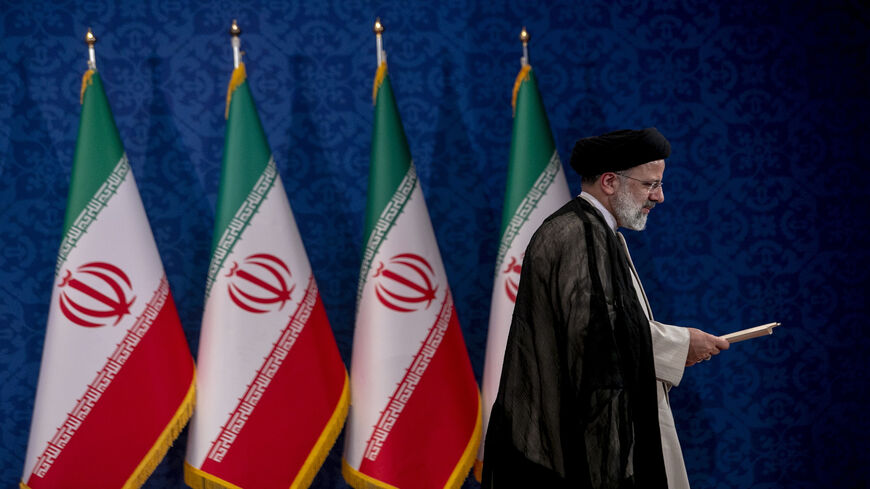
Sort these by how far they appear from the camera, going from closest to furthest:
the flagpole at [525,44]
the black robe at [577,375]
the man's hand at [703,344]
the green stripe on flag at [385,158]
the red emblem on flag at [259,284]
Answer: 1. the black robe at [577,375]
2. the man's hand at [703,344]
3. the red emblem on flag at [259,284]
4. the green stripe on flag at [385,158]
5. the flagpole at [525,44]

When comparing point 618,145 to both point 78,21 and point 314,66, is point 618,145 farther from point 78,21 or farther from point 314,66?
point 78,21

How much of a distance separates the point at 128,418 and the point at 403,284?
0.94 meters

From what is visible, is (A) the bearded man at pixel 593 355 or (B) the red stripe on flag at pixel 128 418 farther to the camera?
(B) the red stripe on flag at pixel 128 418

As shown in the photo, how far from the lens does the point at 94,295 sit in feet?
7.88

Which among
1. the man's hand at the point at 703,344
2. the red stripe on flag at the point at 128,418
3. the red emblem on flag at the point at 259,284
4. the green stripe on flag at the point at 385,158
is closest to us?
the man's hand at the point at 703,344

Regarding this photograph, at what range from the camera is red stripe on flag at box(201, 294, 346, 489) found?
246cm

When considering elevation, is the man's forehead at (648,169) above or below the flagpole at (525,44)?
below

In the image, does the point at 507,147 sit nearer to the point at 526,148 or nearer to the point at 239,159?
the point at 526,148

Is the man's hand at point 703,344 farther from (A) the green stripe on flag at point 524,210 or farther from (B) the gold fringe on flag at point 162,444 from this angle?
(B) the gold fringe on flag at point 162,444

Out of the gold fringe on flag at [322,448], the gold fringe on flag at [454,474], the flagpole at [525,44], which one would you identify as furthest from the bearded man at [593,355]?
the flagpole at [525,44]

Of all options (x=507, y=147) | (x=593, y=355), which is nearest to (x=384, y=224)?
(x=507, y=147)

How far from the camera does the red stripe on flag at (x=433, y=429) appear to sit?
2.54m

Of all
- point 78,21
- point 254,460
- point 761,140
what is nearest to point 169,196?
point 78,21

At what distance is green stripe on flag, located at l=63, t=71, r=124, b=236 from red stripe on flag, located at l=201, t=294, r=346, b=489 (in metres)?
0.78
